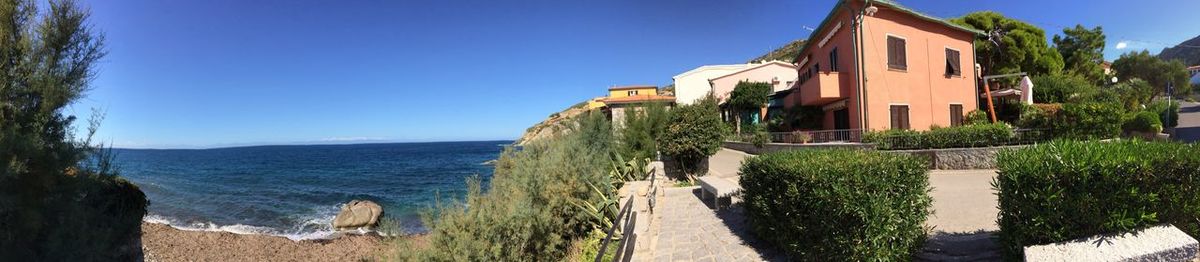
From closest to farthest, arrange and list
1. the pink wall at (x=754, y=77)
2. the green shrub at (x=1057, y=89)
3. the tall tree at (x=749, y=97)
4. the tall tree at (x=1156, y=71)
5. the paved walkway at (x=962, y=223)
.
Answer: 1. the paved walkway at (x=962, y=223)
2. the green shrub at (x=1057, y=89)
3. the tall tree at (x=749, y=97)
4. the pink wall at (x=754, y=77)
5. the tall tree at (x=1156, y=71)

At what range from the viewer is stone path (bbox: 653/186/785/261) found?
16.3ft

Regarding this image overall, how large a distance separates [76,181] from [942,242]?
9637 mm

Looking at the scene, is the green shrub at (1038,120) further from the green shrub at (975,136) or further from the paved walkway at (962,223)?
the paved walkway at (962,223)

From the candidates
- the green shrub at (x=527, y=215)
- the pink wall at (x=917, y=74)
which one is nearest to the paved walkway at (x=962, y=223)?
the green shrub at (x=527, y=215)

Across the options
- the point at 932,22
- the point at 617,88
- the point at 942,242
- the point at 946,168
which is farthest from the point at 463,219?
the point at 617,88

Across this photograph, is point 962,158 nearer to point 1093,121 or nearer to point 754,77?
point 1093,121

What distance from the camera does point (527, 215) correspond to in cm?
661

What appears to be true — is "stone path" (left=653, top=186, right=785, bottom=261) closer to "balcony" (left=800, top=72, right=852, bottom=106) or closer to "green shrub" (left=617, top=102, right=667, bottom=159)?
"green shrub" (left=617, top=102, right=667, bottom=159)

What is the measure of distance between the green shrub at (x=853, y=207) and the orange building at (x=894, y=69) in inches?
539

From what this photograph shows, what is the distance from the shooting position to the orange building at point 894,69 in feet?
53.9

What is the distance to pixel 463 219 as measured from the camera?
21.2ft

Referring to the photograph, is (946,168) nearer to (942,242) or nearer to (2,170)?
(942,242)

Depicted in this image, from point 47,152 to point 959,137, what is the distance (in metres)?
17.0

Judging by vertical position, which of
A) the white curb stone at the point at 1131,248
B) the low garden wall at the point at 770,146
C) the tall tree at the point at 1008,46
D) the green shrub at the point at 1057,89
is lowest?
the white curb stone at the point at 1131,248
